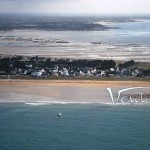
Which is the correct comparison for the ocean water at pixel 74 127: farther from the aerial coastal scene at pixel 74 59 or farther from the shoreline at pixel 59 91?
the shoreline at pixel 59 91

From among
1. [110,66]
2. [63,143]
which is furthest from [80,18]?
[63,143]

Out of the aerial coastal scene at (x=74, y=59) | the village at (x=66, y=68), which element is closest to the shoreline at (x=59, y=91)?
the aerial coastal scene at (x=74, y=59)

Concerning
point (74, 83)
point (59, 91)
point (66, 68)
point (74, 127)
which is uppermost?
point (66, 68)

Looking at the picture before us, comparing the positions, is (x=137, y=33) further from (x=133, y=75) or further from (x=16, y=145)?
(x=16, y=145)

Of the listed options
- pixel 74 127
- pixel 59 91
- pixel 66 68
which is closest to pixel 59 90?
pixel 59 91

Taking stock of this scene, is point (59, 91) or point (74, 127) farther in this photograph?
point (59, 91)

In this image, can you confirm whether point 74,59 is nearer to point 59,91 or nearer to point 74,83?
point 74,83

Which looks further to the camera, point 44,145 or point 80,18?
point 80,18
